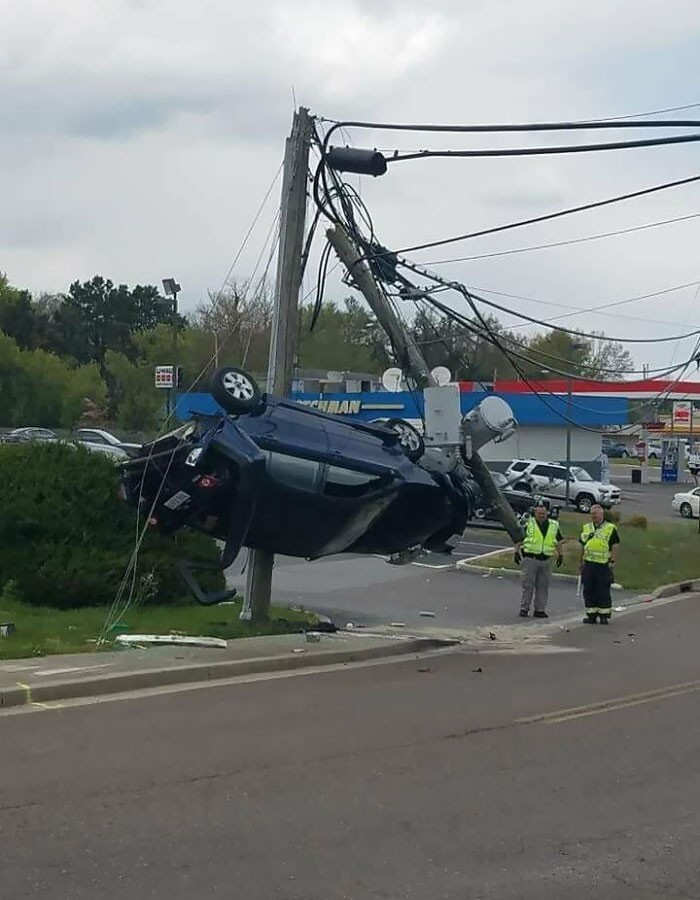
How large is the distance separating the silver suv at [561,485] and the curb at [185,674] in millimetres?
30433

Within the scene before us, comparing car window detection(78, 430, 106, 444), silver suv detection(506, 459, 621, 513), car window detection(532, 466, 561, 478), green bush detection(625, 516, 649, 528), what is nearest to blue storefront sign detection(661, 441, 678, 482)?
silver suv detection(506, 459, 621, 513)

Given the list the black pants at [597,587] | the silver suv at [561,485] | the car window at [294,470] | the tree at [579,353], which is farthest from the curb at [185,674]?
the tree at [579,353]

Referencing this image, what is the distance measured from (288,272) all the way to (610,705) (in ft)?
21.9

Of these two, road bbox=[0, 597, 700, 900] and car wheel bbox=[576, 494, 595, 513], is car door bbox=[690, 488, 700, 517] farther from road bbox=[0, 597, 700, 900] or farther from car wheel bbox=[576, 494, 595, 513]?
road bbox=[0, 597, 700, 900]

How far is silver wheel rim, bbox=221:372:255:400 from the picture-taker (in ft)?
46.1

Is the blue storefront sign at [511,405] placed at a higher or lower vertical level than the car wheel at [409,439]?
higher

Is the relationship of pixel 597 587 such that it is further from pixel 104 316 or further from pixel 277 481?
pixel 104 316

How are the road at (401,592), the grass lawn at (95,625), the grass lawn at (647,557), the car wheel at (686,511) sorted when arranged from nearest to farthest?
the grass lawn at (95,625) → the road at (401,592) → the grass lawn at (647,557) → the car wheel at (686,511)

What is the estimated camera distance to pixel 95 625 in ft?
46.3

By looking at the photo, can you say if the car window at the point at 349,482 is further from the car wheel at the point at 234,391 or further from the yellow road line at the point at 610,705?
the yellow road line at the point at 610,705

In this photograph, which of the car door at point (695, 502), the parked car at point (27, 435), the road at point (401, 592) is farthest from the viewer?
the car door at point (695, 502)

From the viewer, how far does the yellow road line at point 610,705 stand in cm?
1030

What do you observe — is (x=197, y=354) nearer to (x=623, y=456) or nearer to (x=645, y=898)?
(x=623, y=456)

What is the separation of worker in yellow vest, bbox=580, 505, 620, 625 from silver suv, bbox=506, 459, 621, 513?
2591 cm
